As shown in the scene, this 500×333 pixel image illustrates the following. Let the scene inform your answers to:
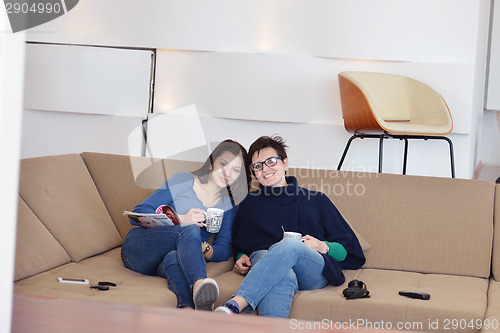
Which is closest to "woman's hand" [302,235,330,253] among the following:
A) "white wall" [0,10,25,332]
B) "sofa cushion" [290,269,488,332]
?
"sofa cushion" [290,269,488,332]

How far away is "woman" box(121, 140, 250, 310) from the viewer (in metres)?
2.16

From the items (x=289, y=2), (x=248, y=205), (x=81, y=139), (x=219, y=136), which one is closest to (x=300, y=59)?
(x=289, y=2)

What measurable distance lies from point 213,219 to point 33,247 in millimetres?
697

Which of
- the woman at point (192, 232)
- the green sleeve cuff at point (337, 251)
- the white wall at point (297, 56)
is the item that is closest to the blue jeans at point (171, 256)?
the woman at point (192, 232)

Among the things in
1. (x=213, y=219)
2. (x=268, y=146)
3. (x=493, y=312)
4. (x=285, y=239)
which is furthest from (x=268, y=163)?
(x=493, y=312)

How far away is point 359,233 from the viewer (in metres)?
2.66

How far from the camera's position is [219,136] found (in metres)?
4.78

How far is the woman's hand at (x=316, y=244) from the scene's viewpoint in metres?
2.37

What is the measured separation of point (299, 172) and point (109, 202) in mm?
897

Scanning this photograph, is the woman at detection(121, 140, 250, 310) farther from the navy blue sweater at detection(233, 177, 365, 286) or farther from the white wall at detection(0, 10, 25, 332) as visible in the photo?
the white wall at detection(0, 10, 25, 332)

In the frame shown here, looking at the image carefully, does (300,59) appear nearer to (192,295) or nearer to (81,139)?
(81,139)

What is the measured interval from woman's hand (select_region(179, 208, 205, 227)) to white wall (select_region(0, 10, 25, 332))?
1963 millimetres

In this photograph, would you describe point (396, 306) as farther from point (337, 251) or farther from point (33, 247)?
point (33, 247)

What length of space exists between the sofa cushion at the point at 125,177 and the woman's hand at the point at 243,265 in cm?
59
